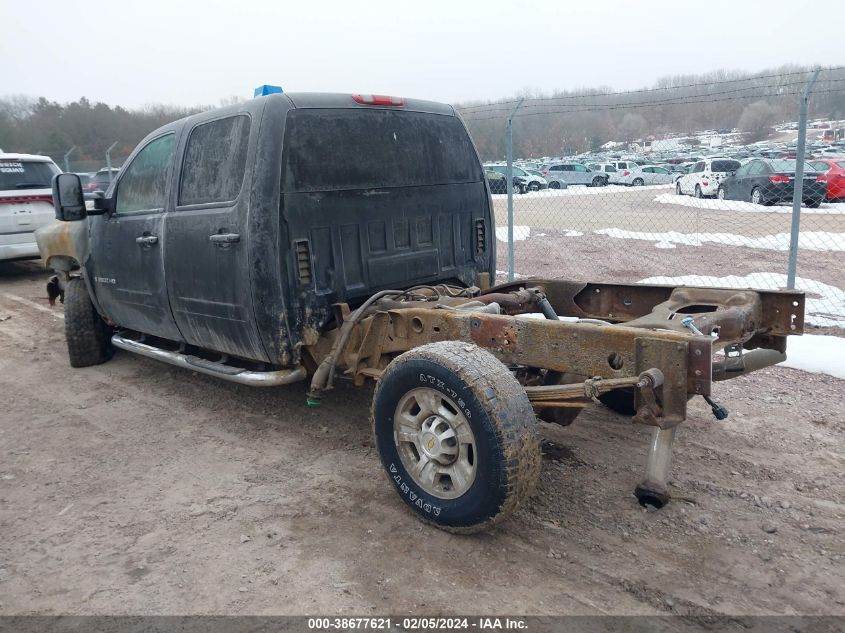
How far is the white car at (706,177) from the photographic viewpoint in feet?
74.3

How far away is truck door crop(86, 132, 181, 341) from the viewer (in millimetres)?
4750

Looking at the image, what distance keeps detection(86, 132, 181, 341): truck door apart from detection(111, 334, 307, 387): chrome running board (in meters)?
0.14

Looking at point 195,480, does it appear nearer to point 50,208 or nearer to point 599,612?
point 599,612

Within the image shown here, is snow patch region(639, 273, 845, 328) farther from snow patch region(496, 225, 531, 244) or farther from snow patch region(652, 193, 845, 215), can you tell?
snow patch region(652, 193, 845, 215)

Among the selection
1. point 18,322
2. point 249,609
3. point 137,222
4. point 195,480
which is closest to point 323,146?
point 137,222

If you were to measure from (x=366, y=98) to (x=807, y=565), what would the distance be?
347cm

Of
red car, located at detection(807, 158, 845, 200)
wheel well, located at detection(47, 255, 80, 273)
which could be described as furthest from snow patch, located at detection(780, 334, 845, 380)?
red car, located at detection(807, 158, 845, 200)

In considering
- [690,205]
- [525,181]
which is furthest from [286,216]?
[525,181]

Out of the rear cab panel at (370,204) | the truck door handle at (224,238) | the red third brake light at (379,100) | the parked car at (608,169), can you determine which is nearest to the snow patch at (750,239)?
the rear cab panel at (370,204)

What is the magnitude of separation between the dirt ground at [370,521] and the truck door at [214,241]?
735 mm

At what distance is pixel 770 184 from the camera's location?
56.7ft

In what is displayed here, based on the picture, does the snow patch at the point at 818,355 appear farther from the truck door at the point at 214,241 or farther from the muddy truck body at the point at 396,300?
the truck door at the point at 214,241

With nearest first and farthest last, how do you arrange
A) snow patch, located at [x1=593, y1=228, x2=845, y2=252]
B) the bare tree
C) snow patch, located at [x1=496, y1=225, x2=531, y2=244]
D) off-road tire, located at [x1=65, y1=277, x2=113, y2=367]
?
off-road tire, located at [x1=65, y1=277, x2=113, y2=367] < snow patch, located at [x1=593, y1=228, x2=845, y2=252] < snow patch, located at [x1=496, y1=225, x2=531, y2=244] < the bare tree

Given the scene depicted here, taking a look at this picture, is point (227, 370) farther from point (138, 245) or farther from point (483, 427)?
point (483, 427)
